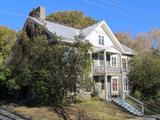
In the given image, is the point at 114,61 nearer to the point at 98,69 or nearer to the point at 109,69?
the point at 109,69

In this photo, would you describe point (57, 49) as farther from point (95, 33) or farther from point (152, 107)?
point (152, 107)

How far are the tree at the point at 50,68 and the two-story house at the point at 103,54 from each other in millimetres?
7028

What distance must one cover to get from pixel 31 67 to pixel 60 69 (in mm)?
2593

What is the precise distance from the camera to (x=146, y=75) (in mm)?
39812

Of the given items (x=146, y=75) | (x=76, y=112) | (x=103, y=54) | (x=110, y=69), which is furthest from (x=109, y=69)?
(x=76, y=112)

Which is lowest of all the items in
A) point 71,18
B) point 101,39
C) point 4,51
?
point 4,51

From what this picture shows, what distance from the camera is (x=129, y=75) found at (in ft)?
139

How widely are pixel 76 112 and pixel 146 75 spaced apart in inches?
613

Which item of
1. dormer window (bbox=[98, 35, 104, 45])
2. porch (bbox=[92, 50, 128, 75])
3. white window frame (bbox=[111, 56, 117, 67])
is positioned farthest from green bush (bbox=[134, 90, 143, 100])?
dormer window (bbox=[98, 35, 104, 45])

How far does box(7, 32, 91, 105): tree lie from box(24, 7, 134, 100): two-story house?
703 cm

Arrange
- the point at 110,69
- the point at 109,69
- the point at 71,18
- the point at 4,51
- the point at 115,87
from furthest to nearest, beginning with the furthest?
the point at 71,18
the point at 4,51
the point at 115,87
the point at 110,69
the point at 109,69

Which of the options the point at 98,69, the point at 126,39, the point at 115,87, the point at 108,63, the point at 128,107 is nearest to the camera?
the point at 128,107

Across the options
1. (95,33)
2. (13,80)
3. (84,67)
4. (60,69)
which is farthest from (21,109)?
(95,33)

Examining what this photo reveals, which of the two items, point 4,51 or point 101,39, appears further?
point 4,51
